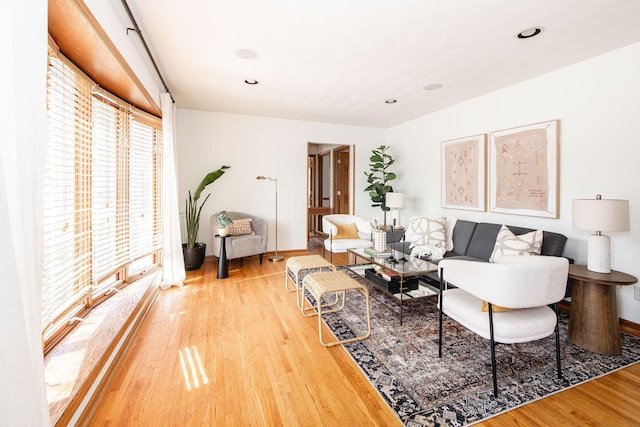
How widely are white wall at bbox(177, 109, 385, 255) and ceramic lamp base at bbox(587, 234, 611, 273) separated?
395 cm

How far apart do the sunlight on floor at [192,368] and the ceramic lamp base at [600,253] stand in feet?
9.88

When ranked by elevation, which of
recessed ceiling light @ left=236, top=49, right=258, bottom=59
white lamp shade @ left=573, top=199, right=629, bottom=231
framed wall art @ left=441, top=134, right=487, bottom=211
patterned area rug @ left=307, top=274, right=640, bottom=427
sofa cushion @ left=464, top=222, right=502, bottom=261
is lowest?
patterned area rug @ left=307, top=274, right=640, bottom=427

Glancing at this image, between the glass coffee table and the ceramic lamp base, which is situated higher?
the ceramic lamp base

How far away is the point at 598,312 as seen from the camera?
6.98 ft

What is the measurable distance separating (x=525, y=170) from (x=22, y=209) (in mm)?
4156

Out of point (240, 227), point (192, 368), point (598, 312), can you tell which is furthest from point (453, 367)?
point (240, 227)

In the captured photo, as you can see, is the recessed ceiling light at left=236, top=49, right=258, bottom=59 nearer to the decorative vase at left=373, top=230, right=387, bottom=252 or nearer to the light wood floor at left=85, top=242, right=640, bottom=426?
the decorative vase at left=373, top=230, right=387, bottom=252

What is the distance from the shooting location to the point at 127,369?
1.91 metres

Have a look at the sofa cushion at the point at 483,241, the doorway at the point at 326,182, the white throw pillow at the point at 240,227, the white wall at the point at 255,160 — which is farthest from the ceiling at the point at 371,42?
the doorway at the point at 326,182

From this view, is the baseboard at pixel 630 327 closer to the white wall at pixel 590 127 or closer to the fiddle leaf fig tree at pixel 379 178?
the white wall at pixel 590 127

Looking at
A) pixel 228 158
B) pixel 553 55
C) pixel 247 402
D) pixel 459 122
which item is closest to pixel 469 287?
pixel 247 402

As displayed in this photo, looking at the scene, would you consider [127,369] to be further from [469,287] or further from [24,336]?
[469,287]

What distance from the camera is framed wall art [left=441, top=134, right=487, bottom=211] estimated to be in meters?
3.86

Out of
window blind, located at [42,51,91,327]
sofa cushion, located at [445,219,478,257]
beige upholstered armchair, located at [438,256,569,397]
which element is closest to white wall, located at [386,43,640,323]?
sofa cushion, located at [445,219,478,257]
